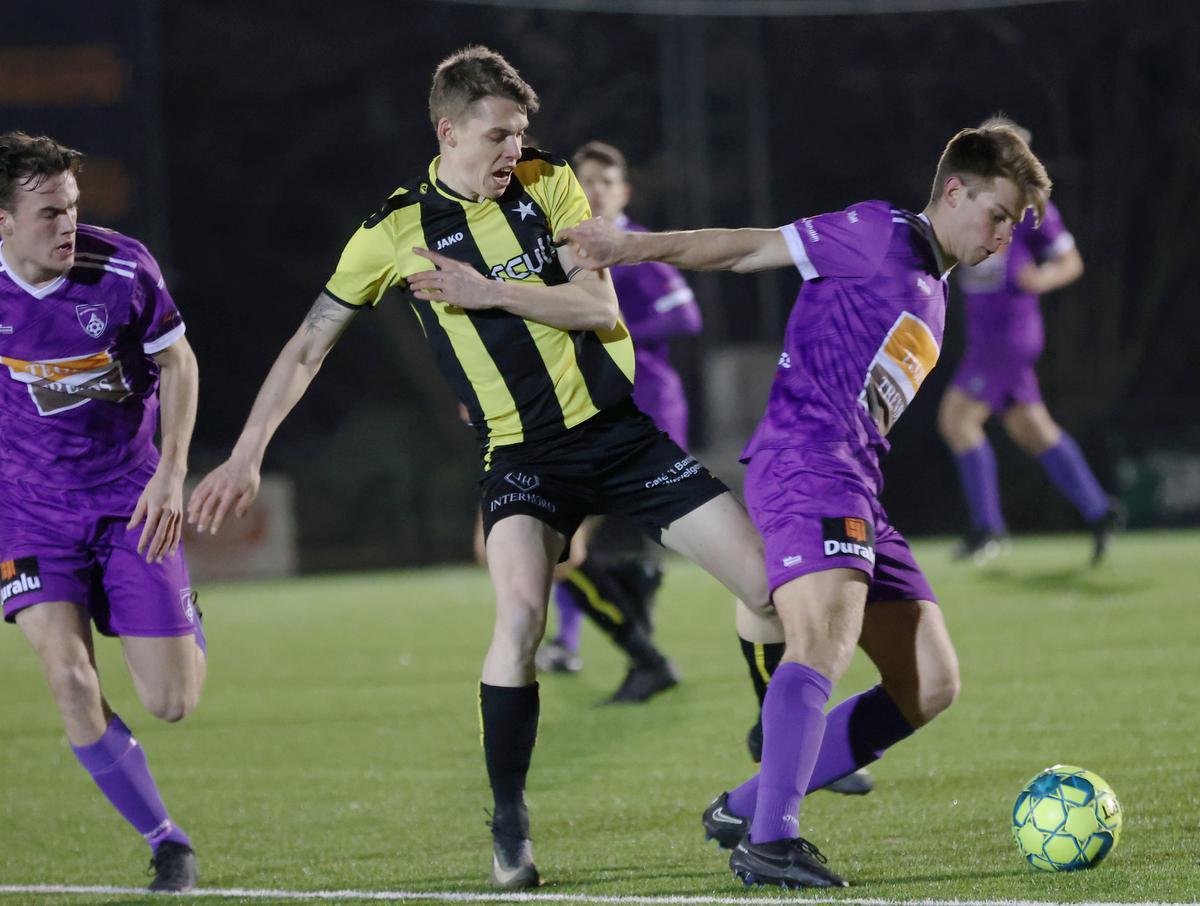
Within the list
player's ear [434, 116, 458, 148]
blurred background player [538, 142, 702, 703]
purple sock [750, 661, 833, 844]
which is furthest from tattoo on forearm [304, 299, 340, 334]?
blurred background player [538, 142, 702, 703]

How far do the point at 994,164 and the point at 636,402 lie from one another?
3.75 metres

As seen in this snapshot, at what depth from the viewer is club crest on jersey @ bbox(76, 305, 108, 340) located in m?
4.73

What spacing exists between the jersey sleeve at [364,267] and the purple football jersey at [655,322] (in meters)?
3.10

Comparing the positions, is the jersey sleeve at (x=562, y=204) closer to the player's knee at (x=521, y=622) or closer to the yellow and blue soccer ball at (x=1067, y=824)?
the player's knee at (x=521, y=622)

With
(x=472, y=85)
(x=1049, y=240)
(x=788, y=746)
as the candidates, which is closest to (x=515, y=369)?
(x=472, y=85)

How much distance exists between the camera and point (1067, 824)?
4.10 m

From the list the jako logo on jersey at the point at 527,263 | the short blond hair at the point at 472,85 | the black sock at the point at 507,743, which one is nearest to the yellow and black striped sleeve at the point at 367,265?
the jako logo on jersey at the point at 527,263

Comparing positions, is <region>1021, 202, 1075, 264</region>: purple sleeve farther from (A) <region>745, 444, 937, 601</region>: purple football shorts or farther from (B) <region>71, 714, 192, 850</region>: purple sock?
(B) <region>71, 714, 192, 850</region>: purple sock

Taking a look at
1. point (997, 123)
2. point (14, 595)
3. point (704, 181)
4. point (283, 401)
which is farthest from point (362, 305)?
point (704, 181)

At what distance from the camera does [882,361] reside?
430cm

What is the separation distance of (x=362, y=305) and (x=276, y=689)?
4.38 metres

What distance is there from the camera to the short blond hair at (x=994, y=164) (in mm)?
4219

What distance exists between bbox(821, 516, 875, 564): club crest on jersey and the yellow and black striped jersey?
2.68ft

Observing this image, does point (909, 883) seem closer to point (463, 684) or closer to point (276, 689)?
point (463, 684)
